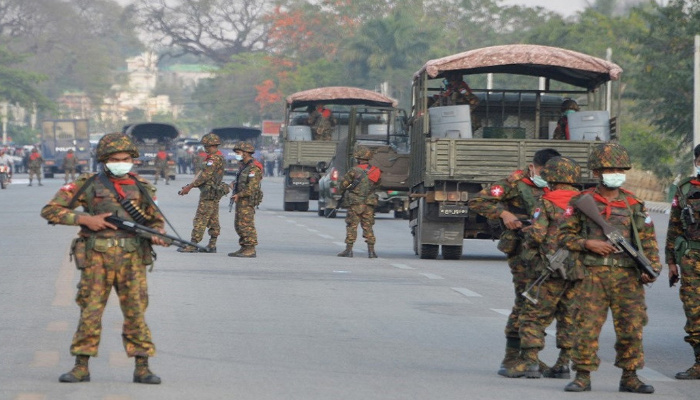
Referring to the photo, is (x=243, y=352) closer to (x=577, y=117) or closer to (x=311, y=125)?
(x=577, y=117)

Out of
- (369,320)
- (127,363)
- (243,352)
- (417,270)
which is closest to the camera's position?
(127,363)

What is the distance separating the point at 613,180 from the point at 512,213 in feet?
4.92

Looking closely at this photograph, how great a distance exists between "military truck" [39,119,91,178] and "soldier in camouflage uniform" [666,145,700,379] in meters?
64.5

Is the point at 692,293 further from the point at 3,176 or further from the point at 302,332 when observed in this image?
the point at 3,176

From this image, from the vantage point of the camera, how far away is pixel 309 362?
10.5 metres

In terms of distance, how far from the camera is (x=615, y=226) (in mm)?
9133

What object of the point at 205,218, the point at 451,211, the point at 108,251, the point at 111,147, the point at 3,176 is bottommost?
the point at 3,176

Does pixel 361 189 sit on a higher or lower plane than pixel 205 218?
higher

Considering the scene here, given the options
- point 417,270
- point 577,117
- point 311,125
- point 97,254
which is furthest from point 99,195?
point 311,125

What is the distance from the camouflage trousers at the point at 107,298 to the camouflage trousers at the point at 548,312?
2.39m

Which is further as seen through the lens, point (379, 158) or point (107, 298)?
point (379, 158)

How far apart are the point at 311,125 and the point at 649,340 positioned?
2638cm

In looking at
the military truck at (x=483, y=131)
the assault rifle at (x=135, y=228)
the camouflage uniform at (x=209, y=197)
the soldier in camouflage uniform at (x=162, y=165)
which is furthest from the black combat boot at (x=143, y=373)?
the soldier in camouflage uniform at (x=162, y=165)

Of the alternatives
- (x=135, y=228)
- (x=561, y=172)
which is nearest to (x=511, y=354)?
(x=561, y=172)
